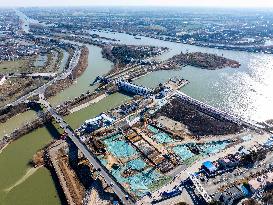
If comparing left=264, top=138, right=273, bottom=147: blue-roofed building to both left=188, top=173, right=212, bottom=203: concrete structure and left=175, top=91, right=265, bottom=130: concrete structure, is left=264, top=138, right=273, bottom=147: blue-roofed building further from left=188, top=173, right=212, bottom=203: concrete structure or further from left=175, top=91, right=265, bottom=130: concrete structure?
left=188, top=173, right=212, bottom=203: concrete structure

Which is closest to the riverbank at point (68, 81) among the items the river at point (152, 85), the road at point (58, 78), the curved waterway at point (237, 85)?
the road at point (58, 78)

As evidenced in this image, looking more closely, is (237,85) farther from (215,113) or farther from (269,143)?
(269,143)

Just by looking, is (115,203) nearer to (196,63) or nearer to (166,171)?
(166,171)

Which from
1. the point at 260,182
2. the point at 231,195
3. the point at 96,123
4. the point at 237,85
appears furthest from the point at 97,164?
the point at 237,85

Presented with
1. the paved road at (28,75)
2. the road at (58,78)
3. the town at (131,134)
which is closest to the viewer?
the town at (131,134)

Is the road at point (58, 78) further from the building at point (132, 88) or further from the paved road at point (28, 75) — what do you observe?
the building at point (132, 88)

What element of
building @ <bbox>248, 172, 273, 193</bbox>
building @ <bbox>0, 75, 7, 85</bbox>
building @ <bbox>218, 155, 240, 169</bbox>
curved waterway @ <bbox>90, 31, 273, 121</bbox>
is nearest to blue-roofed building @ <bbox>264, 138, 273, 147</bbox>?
building @ <bbox>218, 155, 240, 169</bbox>
